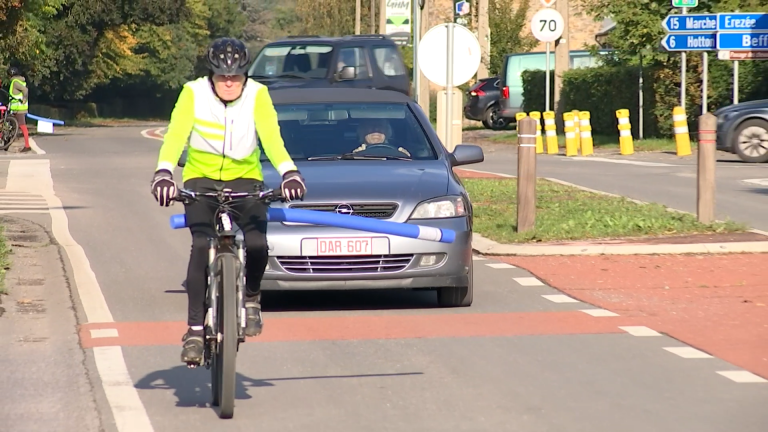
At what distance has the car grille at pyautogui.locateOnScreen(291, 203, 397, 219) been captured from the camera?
Result: 31.9 ft

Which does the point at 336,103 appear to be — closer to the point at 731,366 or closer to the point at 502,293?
the point at 502,293

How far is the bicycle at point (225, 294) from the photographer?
6.38 m

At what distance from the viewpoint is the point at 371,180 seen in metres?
10.0

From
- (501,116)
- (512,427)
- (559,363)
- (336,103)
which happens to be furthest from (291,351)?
(501,116)

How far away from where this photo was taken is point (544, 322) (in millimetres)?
9461

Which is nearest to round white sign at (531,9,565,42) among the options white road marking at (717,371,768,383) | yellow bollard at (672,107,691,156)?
yellow bollard at (672,107,691,156)

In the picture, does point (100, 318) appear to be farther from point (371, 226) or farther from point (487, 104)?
point (487, 104)

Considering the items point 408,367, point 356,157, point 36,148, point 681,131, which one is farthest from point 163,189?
point 36,148

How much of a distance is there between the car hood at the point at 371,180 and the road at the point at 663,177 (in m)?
6.01

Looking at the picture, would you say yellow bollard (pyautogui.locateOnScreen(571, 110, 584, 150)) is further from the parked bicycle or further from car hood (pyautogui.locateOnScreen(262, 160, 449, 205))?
car hood (pyautogui.locateOnScreen(262, 160, 449, 205))

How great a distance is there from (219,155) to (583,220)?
842 centimetres

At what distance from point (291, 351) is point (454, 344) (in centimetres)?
98

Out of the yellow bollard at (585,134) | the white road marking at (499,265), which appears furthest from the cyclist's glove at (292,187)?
the yellow bollard at (585,134)

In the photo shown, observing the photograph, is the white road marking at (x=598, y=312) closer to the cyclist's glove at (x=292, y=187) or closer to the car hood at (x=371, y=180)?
the car hood at (x=371, y=180)
